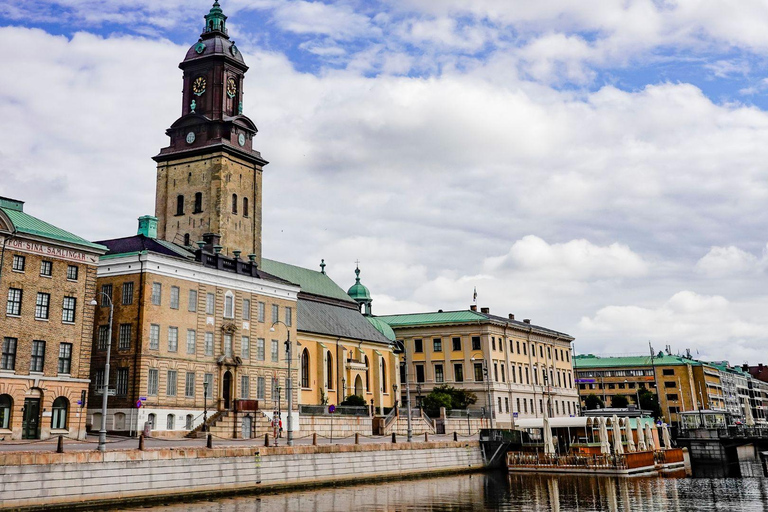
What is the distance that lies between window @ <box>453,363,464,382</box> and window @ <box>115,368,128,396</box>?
180 ft

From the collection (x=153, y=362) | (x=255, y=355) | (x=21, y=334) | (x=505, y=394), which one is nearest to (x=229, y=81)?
(x=255, y=355)

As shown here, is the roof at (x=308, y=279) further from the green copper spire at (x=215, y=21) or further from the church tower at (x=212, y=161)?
the green copper spire at (x=215, y=21)

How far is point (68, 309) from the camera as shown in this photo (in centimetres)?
5166

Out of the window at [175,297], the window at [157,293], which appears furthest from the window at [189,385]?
the window at [157,293]

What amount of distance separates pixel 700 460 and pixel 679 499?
40.3 meters

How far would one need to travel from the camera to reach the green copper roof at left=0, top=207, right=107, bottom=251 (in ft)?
161

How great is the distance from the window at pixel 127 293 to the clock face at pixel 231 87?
3183cm

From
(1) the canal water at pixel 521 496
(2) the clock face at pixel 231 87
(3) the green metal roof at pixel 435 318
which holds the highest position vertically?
(2) the clock face at pixel 231 87

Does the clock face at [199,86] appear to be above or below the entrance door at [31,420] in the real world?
above

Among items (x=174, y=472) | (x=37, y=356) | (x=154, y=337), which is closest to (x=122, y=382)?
(x=154, y=337)

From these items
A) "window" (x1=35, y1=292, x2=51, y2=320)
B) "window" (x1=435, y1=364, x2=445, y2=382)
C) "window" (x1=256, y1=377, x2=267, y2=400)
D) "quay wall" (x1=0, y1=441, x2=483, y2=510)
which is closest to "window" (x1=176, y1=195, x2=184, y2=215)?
"window" (x1=256, y1=377, x2=267, y2=400)

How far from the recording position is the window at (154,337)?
2297 inches

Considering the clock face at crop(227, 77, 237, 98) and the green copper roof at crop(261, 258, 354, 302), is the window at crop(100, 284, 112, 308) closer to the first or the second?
the green copper roof at crop(261, 258, 354, 302)

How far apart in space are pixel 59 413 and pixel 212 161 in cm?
3705
